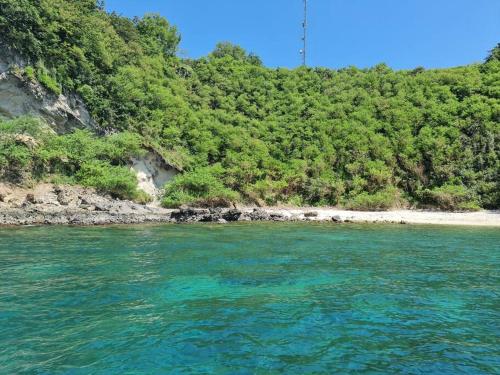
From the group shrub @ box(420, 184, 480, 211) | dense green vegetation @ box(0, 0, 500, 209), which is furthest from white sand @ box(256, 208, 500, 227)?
dense green vegetation @ box(0, 0, 500, 209)

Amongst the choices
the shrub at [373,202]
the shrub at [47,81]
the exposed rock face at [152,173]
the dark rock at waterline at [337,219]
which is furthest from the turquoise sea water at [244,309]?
the shrub at [373,202]

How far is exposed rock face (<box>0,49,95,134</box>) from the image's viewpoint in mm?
32844

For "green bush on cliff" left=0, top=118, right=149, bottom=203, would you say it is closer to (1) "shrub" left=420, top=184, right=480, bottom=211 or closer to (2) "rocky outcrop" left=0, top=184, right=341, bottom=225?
(2) "rocky outcrop" left=0, top=184, right=341, bottom=225

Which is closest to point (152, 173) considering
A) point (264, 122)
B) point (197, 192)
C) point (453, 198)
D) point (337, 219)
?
point (197, 192)

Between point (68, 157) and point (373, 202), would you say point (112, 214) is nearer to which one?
point (68, 157)

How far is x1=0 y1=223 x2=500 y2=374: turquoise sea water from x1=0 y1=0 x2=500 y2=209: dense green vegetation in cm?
2040

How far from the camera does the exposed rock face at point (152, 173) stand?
37781 mm

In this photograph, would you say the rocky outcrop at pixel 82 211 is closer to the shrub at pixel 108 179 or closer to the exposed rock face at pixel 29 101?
the shrub at pixel 108 179

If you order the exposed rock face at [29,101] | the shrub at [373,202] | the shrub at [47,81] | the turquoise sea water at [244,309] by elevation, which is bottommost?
A: the turquoise sea water at [244,309]

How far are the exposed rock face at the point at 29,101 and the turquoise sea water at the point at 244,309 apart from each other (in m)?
19.6

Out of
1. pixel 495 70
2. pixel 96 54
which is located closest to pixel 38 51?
pixel 96 54

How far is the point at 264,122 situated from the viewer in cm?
5441

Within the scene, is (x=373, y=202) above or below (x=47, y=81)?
below

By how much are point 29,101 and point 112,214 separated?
13981mm
